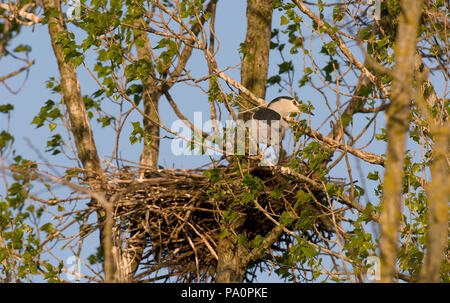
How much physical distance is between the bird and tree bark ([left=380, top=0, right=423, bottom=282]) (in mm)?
4036

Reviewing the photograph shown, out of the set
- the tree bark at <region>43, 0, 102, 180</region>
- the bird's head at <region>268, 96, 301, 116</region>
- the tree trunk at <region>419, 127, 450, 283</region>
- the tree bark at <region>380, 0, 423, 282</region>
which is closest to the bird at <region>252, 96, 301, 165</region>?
the bird's head at <region>268, 96, 301, 116</region>

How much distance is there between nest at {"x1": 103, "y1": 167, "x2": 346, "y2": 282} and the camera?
20.4 feet

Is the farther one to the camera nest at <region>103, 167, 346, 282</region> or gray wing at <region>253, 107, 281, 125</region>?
gray wing at <region>253, 107, 281, 125</region>

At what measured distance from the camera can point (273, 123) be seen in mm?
6934

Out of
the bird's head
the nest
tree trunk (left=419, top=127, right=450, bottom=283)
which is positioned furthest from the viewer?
the bird's head

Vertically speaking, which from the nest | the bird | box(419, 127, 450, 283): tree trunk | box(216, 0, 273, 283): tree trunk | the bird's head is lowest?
box(419, 127, 450, 283): tree trunk

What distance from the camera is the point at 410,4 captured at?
8.08 feet

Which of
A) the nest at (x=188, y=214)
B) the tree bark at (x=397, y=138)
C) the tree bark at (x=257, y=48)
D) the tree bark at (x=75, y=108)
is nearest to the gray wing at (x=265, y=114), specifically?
the tree bark at (x=257, y=48)

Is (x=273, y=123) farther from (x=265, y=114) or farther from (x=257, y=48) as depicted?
(x=257, y=48)

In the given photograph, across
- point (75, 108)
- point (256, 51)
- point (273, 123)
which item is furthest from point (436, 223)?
point (75, 108)

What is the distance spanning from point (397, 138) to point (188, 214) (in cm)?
409

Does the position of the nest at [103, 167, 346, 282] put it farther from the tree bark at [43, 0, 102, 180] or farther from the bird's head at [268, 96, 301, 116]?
the bird's head at [268, 96, 301, 116]

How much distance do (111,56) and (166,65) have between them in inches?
30.4
